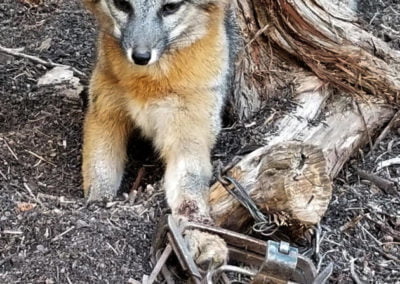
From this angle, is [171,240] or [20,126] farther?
[20,126]

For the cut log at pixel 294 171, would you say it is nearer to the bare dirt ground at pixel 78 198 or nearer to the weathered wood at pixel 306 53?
the bare dirt ground at pixel 78 198

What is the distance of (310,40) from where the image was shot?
577cm

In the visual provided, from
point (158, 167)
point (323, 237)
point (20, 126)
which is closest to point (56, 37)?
point (20, 126)

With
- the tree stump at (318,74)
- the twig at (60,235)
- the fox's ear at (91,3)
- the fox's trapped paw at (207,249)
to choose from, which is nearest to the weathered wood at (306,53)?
the tree stump at (318,74)

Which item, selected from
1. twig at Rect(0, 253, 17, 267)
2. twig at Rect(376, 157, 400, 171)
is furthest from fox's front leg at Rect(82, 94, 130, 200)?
twig at Rect(376, 157, 400, 171)

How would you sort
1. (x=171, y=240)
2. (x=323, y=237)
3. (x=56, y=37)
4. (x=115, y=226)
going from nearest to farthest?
(x=171, y=240) → (x=115, y=226) → (x=323, y=237) → (x=56, y=37)

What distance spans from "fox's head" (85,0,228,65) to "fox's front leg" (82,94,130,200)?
567 mm

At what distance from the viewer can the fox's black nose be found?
4777 millimetres

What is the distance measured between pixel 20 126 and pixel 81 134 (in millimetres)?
408

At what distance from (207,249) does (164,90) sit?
1.19 m

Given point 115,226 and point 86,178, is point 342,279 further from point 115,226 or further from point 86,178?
point 86,178

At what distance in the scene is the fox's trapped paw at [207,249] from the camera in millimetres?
4441

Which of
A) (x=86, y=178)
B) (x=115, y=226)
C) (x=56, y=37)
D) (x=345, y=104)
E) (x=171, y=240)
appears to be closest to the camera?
(x=171, y=240)

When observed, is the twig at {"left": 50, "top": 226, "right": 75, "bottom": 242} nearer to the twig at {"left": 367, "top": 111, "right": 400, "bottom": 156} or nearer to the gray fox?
the gray fox
